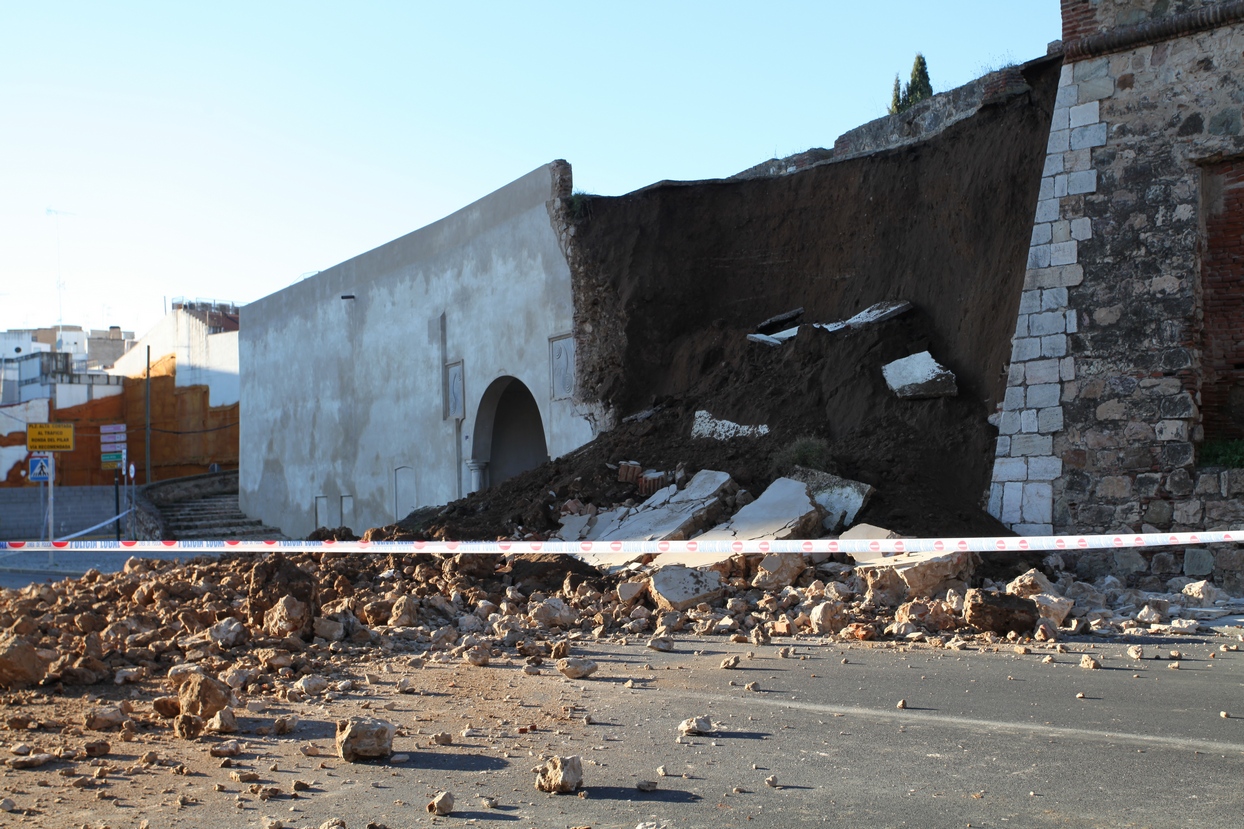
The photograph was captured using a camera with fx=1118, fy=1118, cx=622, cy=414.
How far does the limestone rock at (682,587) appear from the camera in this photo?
32.5ft

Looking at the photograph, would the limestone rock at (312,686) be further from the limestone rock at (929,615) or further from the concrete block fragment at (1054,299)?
the concrete block fragment at (1054,299)

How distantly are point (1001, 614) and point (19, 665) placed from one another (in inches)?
271

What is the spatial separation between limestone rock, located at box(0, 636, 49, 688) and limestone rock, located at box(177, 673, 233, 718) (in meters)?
1.87

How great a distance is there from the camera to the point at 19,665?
721 centimetres

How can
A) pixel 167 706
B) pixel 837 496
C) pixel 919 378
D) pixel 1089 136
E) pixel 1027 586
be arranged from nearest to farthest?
pixel 167 706 → pixel 1027 586 → pixel 837 496 → pixel 1089 136 → pixel 919 378

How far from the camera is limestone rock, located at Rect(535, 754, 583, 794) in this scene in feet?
15.3

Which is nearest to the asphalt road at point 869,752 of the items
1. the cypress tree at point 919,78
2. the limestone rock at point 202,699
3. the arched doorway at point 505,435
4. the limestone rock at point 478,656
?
the limestone rock at point 478,656

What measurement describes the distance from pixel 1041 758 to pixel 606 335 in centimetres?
1351

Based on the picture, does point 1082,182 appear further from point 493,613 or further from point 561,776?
point 561,776

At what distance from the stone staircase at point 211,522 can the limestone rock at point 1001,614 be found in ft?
74.6

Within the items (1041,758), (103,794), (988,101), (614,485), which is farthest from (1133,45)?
(103,794)

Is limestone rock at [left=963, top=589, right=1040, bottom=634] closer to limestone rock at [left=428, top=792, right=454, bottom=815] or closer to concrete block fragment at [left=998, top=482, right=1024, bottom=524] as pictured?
concrete block fragment at [left=998, top=482, right=1024, bottom=524]

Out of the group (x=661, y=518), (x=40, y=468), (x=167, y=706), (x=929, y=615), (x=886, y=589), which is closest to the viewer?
(x=167, y=706)

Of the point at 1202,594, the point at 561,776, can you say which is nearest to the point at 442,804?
the point at 561,776
